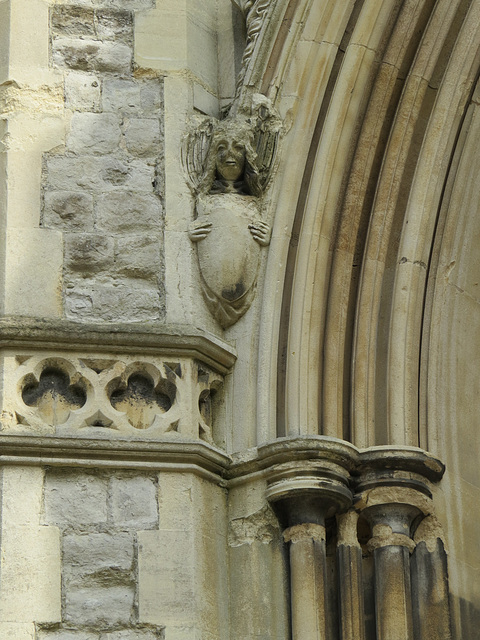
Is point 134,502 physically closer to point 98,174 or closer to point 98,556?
point 98,556

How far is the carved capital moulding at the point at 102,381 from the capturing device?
15.3 feet

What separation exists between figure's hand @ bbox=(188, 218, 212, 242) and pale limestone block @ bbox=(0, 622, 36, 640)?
146 centimetres

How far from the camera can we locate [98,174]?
5098 mm

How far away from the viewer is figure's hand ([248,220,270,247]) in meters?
5.09

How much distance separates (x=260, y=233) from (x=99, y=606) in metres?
1.43

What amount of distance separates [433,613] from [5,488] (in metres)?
1.41

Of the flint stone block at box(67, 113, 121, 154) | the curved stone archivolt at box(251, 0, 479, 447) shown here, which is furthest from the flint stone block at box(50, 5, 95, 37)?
the curved stone archivolt at box(251, 0, 479, 447)

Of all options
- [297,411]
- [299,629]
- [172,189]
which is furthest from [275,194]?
[299,629]

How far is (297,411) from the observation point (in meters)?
4.81

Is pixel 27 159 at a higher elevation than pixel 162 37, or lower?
lower

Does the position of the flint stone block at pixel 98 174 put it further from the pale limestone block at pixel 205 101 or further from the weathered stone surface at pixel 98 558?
the weathered stone surface at pixel 98 558

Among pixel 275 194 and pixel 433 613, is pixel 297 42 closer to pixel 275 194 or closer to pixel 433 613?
pixel 275 194

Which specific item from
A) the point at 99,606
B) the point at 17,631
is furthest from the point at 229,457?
the point at 17,631

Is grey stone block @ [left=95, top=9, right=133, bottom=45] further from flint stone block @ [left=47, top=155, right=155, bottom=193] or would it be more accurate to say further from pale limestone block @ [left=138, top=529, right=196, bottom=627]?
pale limestone block @ [left=138, top=529, right=196, bottom=627]
